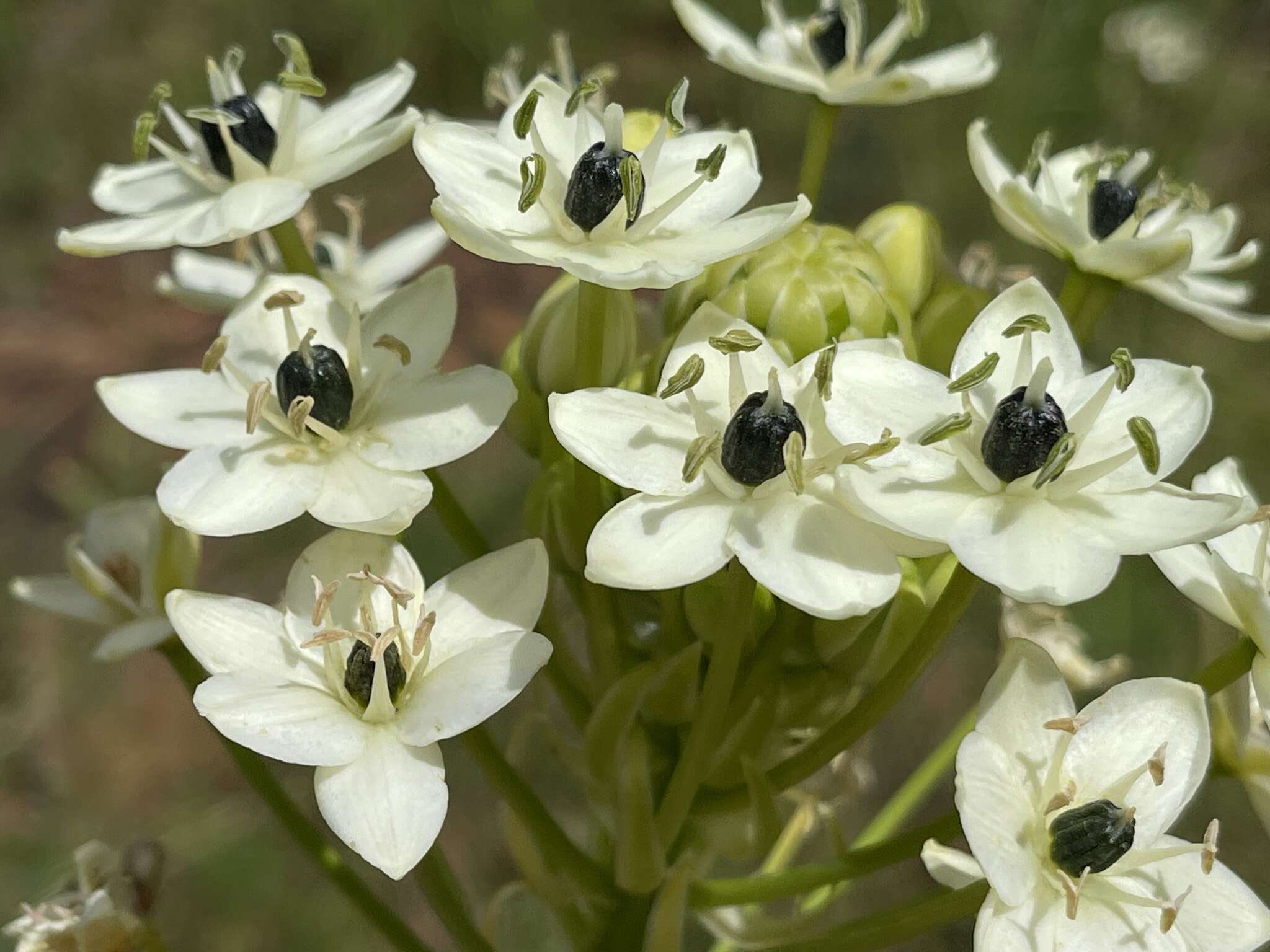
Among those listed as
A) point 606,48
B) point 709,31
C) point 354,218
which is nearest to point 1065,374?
point 709,31

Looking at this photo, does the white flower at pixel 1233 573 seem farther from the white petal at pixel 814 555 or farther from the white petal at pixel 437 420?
the white petal at pixel 437 420

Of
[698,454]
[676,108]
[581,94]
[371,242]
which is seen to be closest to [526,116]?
[581,94]

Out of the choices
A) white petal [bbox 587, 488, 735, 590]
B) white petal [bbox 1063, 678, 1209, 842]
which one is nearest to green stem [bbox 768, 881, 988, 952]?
white petal [bbox 1063, 678, 1209, 842]

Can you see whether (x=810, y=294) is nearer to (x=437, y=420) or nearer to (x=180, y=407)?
(x=437, y=420)

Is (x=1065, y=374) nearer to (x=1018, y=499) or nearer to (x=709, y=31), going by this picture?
(x=1018, y=499)

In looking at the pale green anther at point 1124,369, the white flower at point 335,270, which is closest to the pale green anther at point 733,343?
the pale green anther at point 1124,369

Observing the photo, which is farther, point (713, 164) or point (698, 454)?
point (713, 164)

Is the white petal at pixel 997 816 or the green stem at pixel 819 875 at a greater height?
the white petal at pixel 997 816

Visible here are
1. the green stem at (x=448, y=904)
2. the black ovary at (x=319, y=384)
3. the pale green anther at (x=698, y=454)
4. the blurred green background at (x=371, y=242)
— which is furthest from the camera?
the blurred green background at (x=371, y=242)
